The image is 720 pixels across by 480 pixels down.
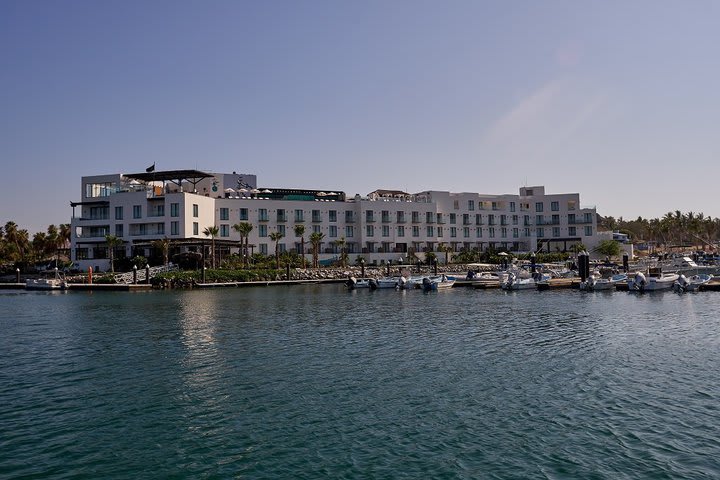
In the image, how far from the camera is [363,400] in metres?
18.1

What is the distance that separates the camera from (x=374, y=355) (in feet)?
83.6

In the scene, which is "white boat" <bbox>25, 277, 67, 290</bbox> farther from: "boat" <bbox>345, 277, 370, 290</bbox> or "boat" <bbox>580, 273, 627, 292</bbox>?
"boat" <bbox>580, 273, 627, 292</bbox>

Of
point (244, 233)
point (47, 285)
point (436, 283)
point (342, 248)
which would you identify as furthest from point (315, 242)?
point (47, 285)

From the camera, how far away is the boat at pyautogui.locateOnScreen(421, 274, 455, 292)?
235 feet

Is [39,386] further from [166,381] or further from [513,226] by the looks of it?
[513,226]

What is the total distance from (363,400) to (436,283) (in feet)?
181

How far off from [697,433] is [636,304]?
121 ft

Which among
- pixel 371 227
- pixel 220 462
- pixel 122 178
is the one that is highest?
pixel 122 178

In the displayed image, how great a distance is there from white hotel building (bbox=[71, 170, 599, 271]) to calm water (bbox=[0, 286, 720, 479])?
5433cm

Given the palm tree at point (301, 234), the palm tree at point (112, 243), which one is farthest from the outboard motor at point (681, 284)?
the palm tree at point (112, 243)

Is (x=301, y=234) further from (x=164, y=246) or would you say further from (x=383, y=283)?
(x=383, y=283)

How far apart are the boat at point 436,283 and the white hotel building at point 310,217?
102 feet

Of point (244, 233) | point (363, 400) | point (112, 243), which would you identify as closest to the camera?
point (363, 400)

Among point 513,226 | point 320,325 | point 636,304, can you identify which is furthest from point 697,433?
point 513,226
